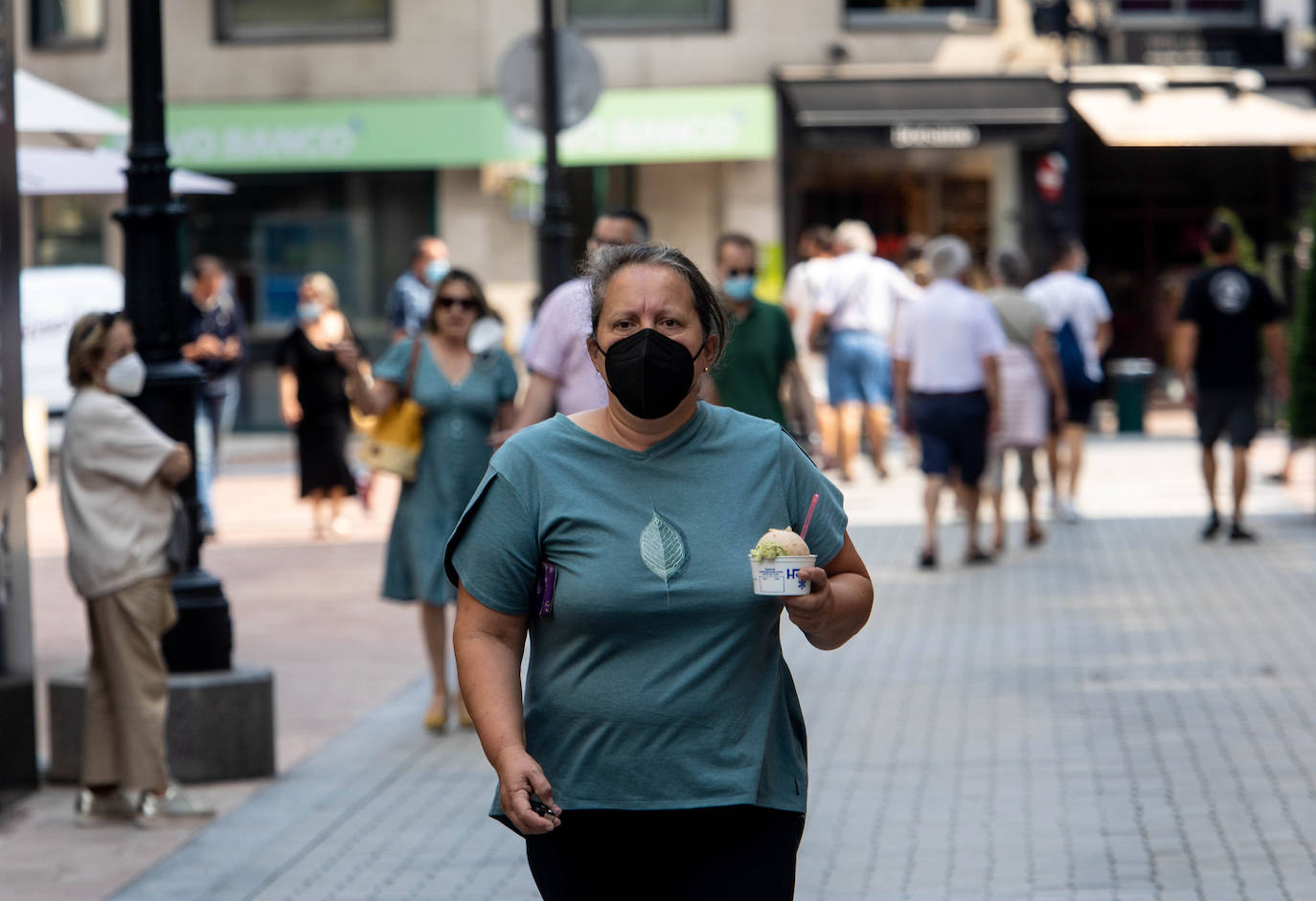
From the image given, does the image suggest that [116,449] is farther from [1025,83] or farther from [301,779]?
[1025,83]

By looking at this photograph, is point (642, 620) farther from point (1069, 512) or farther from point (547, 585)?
point (1069, 512)

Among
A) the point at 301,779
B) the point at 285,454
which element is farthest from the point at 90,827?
the point at 285,454

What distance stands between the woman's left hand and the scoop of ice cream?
0.10ft

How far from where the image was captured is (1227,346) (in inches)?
500

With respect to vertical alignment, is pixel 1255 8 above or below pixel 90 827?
above

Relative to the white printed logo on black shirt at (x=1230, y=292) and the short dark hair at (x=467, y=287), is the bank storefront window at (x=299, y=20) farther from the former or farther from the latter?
the short dark hair at (x=467, y=287)

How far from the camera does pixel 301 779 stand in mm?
7273

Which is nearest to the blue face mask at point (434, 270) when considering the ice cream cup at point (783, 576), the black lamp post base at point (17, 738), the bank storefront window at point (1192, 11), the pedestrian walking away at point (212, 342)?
the pedestrian walking away at point (212, 342)

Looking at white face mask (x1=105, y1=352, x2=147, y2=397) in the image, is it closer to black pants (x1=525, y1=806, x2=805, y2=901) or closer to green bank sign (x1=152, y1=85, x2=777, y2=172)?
black pants (x1=525, y1=806, x2=805, y2=901)

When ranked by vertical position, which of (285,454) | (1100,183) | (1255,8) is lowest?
(285,454)

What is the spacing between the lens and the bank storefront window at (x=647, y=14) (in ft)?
76.3

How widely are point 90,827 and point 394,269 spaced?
17.4 metres

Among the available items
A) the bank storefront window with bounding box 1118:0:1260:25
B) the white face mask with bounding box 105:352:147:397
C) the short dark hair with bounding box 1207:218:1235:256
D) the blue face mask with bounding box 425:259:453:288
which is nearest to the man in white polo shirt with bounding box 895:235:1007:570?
the short dark hair with bounding box 1207:218:1235:256

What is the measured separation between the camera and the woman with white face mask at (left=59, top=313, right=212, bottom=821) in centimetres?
646
